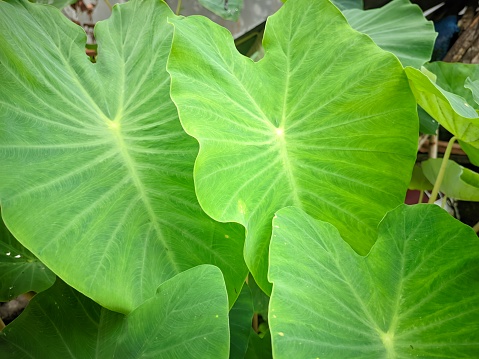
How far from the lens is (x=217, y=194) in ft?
1.93

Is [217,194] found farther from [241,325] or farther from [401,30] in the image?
[401,30]

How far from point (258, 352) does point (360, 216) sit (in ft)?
1.09

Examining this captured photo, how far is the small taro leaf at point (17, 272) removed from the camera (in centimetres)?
81

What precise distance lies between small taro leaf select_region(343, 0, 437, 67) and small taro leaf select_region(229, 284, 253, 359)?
0.64 meters

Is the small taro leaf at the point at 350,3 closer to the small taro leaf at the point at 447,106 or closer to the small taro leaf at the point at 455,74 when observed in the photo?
the small taro leaf at the point at 455,74

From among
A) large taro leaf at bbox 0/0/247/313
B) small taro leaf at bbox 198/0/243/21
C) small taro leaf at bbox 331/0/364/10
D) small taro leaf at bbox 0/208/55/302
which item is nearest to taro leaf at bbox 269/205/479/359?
large taro leaf at bbox 0/0/247/313

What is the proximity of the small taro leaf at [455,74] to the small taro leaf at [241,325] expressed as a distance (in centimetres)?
70

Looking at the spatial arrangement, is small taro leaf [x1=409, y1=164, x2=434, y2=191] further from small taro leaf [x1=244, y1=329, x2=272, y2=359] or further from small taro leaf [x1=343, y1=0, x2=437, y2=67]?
small taro leaf [x1=244, y1=329, x2=272, y2=359]

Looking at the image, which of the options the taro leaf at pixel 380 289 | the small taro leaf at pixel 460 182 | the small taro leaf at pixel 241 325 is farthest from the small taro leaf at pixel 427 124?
the small taro leaf at pixel 241 325

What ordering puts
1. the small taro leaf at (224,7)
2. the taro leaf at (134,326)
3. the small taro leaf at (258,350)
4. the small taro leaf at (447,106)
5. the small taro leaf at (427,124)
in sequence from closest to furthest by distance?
the taro leaf at (134,326), the small taro leaf at (447,106), the small taro leaf at (258,350), the small taro leaf at (427,124), the small taro leaf at (224,7)

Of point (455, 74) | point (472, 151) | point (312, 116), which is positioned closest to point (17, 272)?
point (312, 116)

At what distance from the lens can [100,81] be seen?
70 centimetres

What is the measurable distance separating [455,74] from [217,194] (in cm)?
78

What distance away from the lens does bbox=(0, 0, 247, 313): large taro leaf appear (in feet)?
1.81
